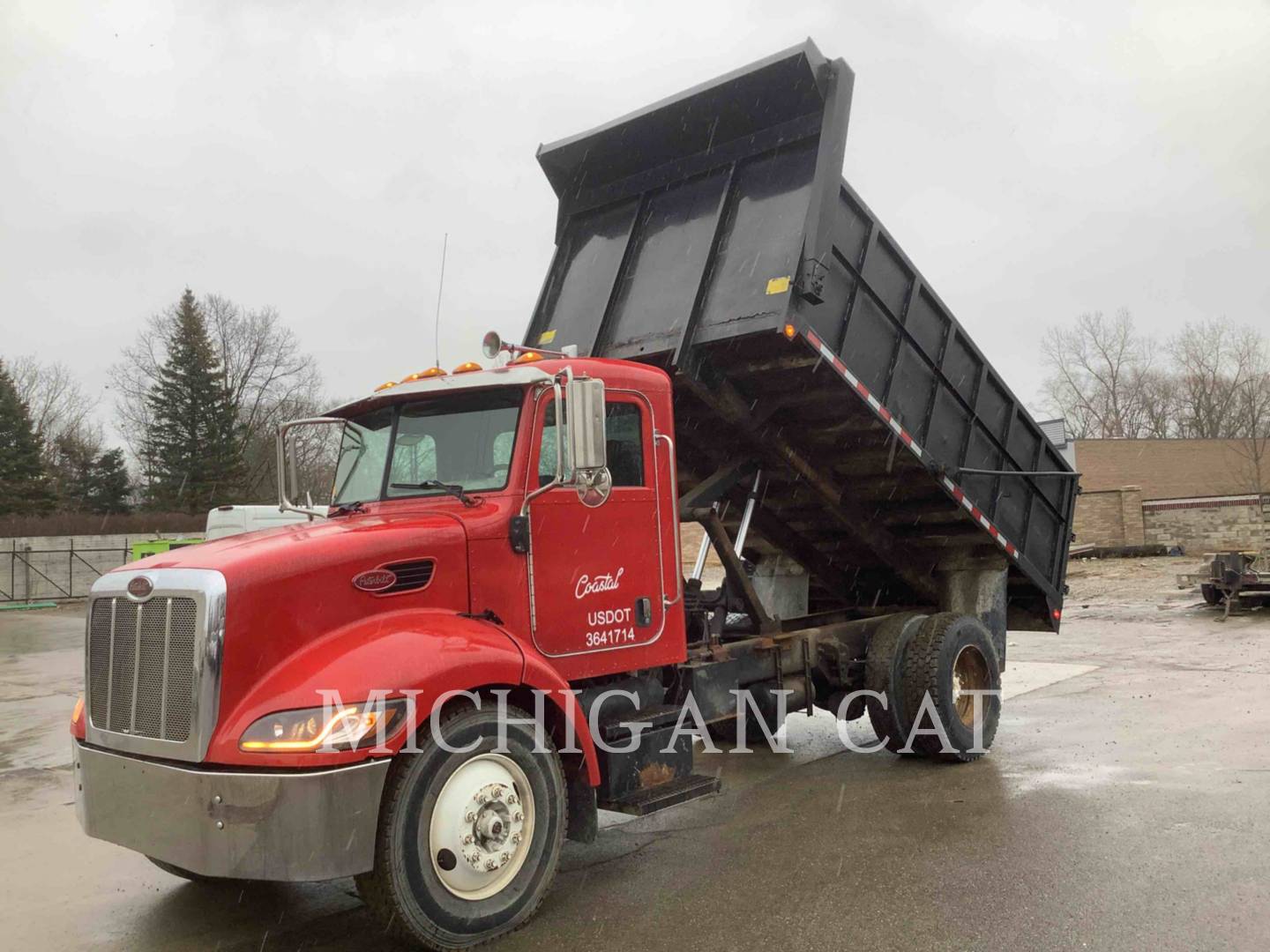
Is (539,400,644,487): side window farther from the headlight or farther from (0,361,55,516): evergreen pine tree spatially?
(0,361,55,516): evergreen pine tree

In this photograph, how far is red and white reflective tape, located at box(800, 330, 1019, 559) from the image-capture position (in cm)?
598

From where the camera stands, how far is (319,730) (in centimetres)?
380

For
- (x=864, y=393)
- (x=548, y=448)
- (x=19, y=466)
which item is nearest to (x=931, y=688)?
(x=864, y=393)

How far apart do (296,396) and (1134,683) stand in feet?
166

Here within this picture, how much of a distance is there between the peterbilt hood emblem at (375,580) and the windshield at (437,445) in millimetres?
658

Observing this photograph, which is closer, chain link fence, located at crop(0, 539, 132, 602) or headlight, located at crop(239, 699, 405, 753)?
headlight, located at crop(239, 699, 405, 753)

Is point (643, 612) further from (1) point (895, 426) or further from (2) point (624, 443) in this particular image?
(1) point (895, 426)

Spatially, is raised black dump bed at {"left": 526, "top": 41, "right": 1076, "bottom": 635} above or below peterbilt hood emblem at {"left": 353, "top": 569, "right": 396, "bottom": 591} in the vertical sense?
above

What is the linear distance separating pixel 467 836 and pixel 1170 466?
154 ft

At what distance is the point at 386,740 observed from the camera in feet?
12.7

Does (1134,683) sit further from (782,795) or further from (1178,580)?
(1178,580)

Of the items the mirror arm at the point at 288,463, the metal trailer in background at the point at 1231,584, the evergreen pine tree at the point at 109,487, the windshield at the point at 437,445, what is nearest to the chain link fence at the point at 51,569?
the evergreen pine tree at the point at 109,487

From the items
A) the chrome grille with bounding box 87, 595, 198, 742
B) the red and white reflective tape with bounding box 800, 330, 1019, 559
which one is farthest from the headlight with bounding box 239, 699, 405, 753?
the red and white reflective tape with bounding box 800, 330, 1019, 559

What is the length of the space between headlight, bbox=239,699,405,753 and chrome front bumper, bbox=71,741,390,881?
0.10m
